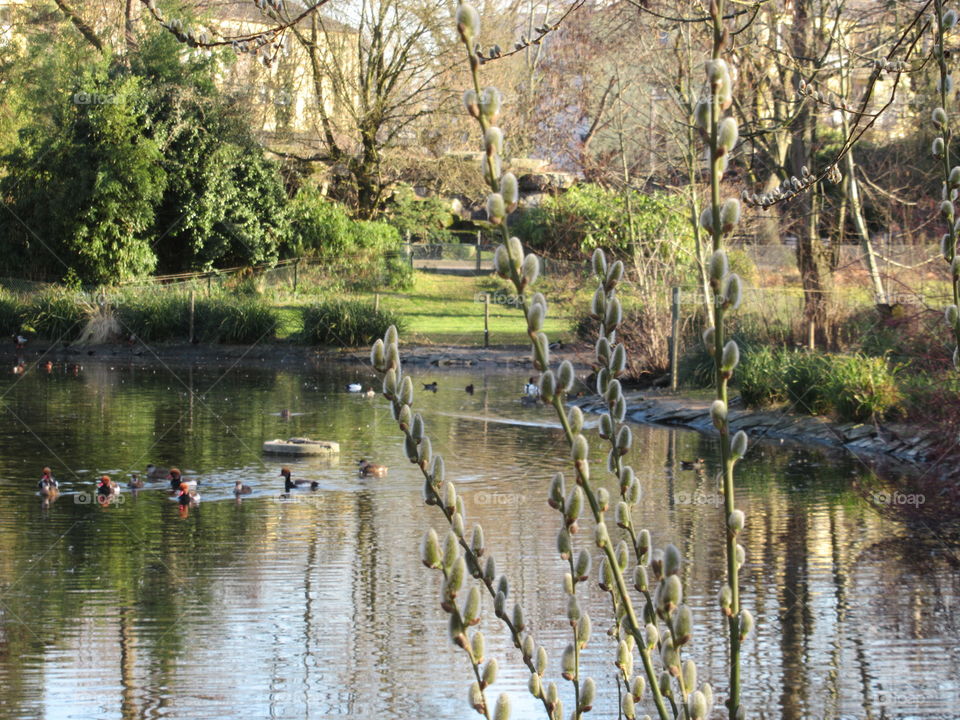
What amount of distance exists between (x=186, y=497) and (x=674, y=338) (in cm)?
951

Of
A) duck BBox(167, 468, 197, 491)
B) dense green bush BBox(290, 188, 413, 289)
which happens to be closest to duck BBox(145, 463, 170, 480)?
duck BBox(167, 468, 197, 491)

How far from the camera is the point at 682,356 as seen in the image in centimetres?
1941

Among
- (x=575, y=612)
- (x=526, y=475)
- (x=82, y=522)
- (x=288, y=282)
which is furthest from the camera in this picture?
(x=288, y=282)

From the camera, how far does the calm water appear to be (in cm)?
650

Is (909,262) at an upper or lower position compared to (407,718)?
upper

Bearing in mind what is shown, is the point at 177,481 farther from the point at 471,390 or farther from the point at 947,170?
the point at 947,170

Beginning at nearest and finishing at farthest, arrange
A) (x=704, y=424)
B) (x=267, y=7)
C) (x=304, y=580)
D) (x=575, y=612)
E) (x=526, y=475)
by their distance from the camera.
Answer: (x=575, y=612), (x=267, y=7), (x=304, y=580), (x=526, y=475), (x=704, y=424)

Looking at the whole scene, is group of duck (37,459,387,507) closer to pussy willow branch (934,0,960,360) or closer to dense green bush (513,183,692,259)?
pussy willow branch (934,0,960,360)

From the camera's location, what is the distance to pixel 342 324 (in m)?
25.7

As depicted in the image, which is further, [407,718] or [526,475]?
[526,475]

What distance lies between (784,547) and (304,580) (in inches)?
151

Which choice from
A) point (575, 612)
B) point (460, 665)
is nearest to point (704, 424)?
point (460, 665)

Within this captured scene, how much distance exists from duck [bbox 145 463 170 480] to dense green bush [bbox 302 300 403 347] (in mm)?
13165

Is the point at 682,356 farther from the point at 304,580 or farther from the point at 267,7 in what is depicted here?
the point at 267,7
